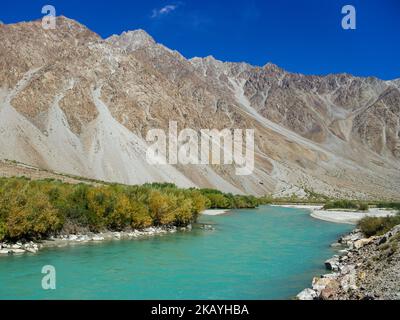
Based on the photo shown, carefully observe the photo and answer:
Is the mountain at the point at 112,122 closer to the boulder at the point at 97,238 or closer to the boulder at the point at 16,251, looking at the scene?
the boulder at the point at 97,238

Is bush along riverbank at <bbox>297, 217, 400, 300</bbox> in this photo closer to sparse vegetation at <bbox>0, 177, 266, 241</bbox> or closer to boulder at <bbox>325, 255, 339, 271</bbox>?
boulder at <bbox>325, 255, 339, 271</bbox>

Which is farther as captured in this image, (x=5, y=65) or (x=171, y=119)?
(x=171, y=119)

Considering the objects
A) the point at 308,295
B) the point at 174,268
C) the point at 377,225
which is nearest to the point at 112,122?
the point at 377,225

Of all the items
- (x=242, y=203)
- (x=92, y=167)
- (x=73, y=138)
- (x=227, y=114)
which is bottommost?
(x=242, y=203)

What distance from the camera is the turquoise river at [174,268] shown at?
1883 centimetres

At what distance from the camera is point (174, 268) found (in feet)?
79.0

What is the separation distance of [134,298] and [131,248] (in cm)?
1246

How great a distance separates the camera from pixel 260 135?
496ft

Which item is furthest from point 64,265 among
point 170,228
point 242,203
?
point 242,203

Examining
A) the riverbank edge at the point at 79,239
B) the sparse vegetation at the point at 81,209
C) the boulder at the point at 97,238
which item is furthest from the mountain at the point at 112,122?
the boulder at the point at 97,238

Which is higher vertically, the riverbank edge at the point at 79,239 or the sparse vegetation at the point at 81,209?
the sparse vegetation at the point at 81,209

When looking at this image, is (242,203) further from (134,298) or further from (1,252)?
(134,298)

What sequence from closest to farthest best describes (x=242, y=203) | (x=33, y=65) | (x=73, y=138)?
(x=242, y=203) < (x=73, y=138) < (x=33, y=65)

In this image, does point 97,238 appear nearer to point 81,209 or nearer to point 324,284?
point 81,209
